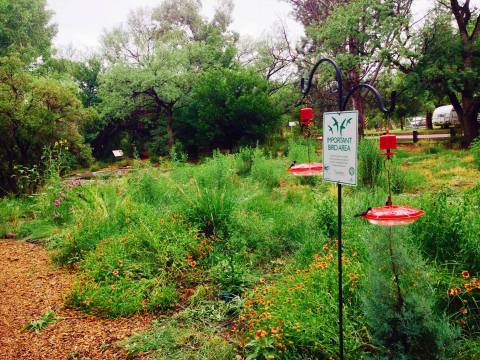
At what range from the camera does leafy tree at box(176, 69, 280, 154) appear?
1444cm

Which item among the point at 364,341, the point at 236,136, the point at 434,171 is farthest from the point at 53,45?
the point at 364,341

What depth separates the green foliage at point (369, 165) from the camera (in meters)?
6.82

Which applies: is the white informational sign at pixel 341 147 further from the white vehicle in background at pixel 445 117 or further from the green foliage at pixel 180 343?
the white vehicle in background at pixel 445 117

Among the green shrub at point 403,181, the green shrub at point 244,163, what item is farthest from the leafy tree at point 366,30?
the green shrub at point 403,181

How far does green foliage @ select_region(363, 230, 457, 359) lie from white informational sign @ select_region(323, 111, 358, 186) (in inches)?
16.9

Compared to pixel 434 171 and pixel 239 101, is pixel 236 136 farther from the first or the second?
pixel 434 171

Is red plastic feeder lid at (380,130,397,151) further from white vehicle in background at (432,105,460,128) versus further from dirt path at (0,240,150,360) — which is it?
white vehicle in background at (432,105,460,128)

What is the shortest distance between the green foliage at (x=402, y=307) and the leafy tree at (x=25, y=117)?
25.9 feet

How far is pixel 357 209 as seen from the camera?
4383mm

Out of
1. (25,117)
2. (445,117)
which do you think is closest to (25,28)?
(25,117)

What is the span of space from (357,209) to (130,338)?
273cm

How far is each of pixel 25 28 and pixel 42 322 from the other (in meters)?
20.1

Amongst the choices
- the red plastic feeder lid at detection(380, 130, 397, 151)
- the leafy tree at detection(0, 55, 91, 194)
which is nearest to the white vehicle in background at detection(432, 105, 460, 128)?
the leafy tree at detection(0, 55, 91, 194)

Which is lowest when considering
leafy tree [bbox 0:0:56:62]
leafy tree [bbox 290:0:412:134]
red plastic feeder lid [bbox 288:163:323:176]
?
red plastic feeder lid [bbox 288:163:323:176]
